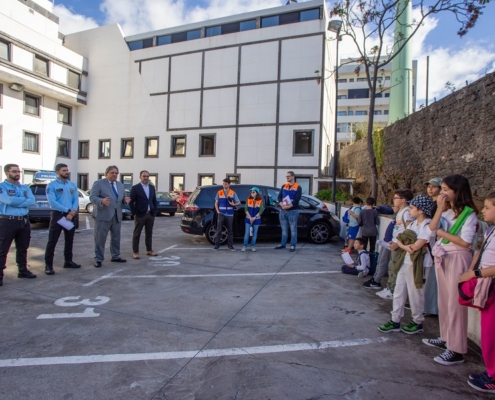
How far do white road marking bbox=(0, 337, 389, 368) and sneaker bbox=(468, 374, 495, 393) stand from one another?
36.4 inches

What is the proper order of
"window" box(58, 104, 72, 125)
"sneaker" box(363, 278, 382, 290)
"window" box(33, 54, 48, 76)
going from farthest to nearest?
"window" box(58, 104, 72, 125) < "window" box(33, 54, 48, 76) < "sneaker" box(363, 278, 382, 290)

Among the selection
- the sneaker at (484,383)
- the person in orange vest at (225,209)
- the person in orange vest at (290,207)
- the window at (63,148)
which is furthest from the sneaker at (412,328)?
the window at (63,148)

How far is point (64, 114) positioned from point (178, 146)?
1095 cm

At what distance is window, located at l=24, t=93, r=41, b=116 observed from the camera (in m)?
25.7

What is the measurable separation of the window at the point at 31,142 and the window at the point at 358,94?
1742 inches

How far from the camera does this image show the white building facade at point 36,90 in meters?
23.8

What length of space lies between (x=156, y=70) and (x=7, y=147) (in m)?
12.7

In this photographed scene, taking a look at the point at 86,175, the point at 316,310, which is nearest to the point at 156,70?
the point at 86,175

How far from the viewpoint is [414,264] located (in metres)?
3.55

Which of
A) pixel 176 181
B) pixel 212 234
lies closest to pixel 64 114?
pixel 176 181

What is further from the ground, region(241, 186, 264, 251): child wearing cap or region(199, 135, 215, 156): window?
region(199, 135, 215, 156): window

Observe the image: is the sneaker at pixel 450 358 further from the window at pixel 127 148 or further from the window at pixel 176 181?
the window at pixel 127 148

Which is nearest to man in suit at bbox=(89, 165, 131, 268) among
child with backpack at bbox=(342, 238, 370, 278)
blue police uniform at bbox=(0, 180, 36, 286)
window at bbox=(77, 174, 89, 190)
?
blue police uniform at bbox=(0, 180, 36, 286)

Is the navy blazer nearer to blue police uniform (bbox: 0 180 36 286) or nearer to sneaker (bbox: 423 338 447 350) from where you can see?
blue police uniform (bbox: 0 180 36 286)
